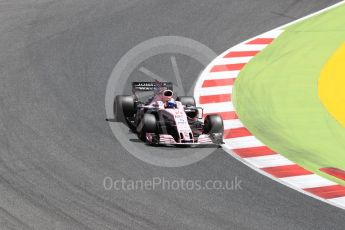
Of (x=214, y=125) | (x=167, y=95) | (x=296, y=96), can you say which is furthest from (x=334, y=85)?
(x=167, y=95)

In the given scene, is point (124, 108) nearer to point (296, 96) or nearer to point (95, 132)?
point (95, 132)

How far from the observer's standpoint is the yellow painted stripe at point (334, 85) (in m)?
20.0

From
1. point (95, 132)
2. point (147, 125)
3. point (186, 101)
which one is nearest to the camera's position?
point (147, 125)

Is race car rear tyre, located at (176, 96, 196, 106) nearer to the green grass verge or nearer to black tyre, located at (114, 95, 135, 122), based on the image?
black tyre, located at (114, 95, 135, 122)

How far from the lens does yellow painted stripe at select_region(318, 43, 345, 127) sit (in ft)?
65.7

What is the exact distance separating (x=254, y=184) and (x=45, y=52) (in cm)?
980

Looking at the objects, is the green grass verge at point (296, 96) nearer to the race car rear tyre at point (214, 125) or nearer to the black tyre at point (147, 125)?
the race car rear tyre at point (214, 125)

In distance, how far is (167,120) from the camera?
57.0 ft

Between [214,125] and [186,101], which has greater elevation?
[186,101]

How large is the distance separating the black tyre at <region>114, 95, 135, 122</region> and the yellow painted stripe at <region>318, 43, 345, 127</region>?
4.92m

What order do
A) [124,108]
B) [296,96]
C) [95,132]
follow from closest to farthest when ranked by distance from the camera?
[95,132] → [124,108] → [296,96]

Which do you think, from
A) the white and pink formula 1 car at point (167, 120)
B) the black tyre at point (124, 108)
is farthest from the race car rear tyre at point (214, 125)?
the black tyre at point (124, 108)

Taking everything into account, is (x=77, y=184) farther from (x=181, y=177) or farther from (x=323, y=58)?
(x=323, y=58)

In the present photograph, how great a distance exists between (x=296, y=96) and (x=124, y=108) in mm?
4839
